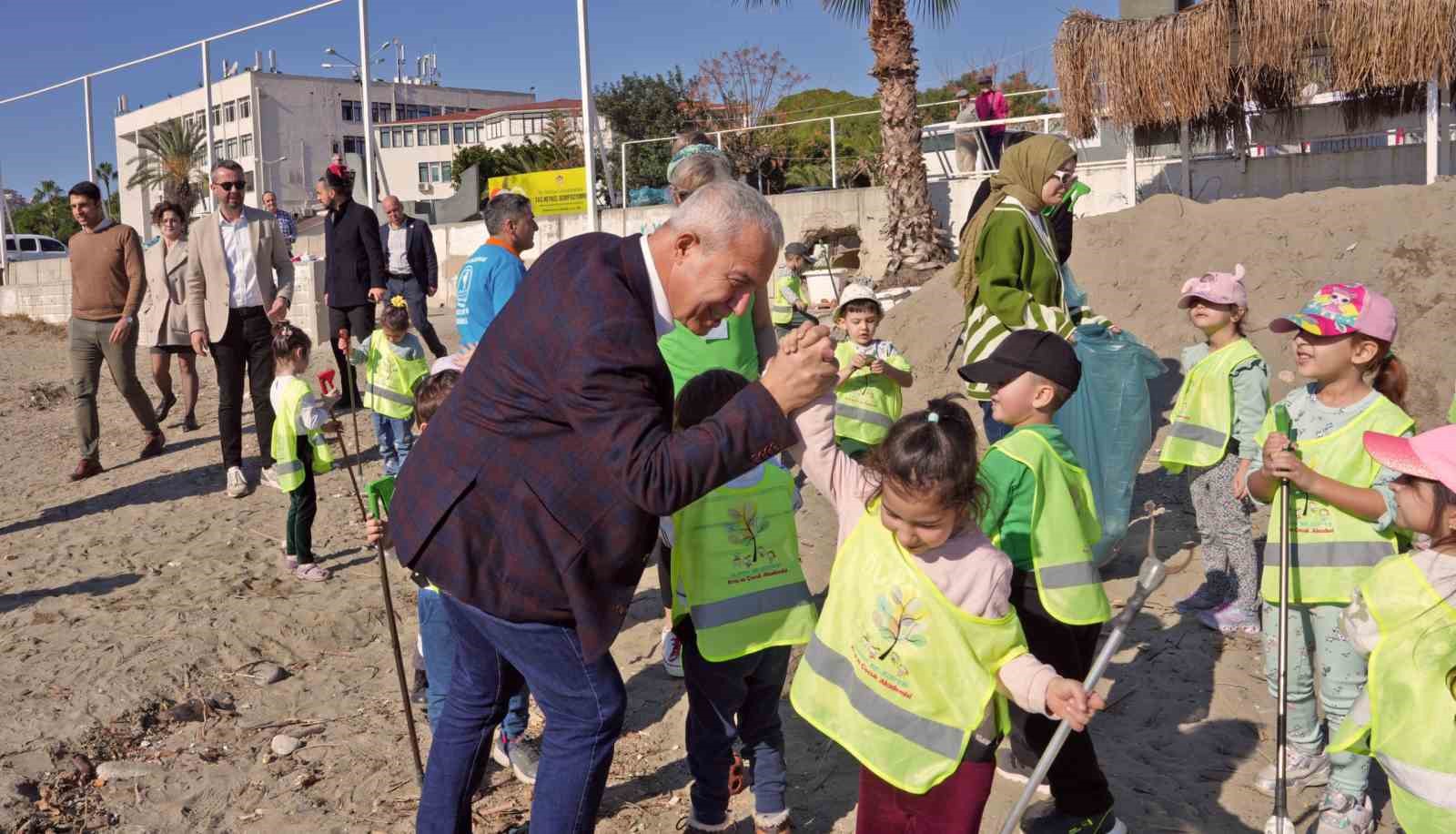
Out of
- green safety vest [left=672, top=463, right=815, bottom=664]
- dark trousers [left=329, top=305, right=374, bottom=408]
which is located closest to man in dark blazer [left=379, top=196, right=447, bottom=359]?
dark trousers [left=329, top=305, right=374, bottom=408]

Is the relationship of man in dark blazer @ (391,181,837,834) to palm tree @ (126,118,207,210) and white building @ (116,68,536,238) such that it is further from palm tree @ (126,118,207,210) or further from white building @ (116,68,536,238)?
palm tree @ (126,118,207,210)

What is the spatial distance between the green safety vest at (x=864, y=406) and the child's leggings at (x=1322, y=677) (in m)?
2.59

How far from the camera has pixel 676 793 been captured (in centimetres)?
390

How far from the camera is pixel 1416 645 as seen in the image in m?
2.44

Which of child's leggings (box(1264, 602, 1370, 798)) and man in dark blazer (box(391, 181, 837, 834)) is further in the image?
child's leggings (box(1264, 602, 1370, 798))

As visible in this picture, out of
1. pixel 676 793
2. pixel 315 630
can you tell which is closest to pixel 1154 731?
pixel 676 793

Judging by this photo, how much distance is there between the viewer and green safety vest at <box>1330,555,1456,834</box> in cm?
234

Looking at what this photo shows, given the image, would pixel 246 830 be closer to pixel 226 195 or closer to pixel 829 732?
pixel 829 732

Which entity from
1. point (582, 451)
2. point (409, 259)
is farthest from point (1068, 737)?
point (409, 259)

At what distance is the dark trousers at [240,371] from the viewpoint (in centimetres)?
808

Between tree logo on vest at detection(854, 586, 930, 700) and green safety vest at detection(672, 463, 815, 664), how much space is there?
61 centimetres

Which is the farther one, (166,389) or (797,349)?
(166,389)

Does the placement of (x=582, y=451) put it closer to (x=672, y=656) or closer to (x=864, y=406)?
(x=672, y=656)

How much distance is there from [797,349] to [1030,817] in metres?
1.90
